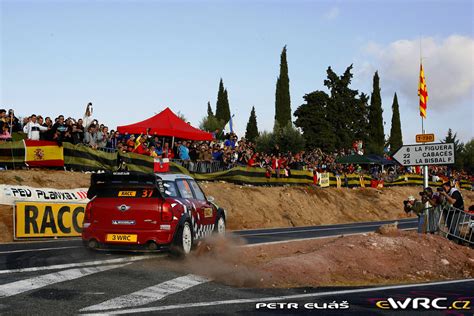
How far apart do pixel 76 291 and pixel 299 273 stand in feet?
12.5

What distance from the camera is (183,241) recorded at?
11.8 meters

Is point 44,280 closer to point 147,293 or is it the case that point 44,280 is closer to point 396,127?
point 147,293

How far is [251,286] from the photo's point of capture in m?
9.02

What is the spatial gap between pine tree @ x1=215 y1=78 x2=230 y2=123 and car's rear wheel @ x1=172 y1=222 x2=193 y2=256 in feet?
238

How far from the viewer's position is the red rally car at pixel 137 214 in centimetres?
1141

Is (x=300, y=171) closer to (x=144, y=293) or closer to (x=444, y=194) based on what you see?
(x=444, y=194)

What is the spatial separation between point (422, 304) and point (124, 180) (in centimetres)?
646

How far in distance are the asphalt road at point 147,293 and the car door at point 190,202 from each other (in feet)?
5.14

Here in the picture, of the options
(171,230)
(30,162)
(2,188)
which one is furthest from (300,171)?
(171,230)

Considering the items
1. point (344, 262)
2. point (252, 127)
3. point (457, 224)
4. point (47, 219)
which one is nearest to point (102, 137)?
point (47, 219)

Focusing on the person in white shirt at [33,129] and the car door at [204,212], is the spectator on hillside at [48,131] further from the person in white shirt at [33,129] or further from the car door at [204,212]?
the car door at [204,212]

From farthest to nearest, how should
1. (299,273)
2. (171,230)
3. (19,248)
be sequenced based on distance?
(19,248)
(171,230)
(299,273)

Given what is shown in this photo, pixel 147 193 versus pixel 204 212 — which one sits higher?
pixel 147 193

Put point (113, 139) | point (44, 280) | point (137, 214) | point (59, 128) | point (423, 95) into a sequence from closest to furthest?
point (44, 280) < point (137, 214) < point (423, 95) < point (59, 128) < point (113, 139)
